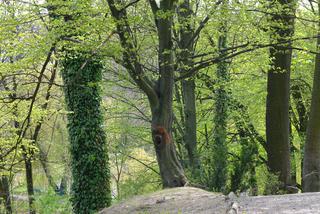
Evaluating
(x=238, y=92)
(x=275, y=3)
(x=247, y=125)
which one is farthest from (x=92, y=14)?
(x=247, y=125)

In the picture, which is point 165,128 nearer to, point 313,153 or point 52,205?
point 52,205

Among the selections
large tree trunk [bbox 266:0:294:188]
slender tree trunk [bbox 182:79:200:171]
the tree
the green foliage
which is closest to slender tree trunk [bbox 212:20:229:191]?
slender tree trunk [bbox 182:79:200:171]

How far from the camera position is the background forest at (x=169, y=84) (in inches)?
346

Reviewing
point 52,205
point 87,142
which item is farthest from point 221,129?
point 52,205

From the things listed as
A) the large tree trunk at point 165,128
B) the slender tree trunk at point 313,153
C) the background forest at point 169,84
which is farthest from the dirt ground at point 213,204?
the slender tree trunk at point 313,153

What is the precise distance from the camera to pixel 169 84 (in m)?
9.98

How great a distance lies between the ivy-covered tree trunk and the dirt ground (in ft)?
11.8

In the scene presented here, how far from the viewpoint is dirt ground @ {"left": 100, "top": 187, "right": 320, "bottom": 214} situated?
5770mm

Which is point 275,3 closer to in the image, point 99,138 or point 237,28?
point 237,28

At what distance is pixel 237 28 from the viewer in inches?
450

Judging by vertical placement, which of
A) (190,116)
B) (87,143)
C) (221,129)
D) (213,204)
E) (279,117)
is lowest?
(213,204)

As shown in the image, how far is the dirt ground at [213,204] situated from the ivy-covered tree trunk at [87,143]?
358 cm

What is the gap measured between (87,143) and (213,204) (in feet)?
20.6

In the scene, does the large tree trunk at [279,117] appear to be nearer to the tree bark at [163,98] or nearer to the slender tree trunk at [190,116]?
the slender tree trunk at [190,116]
